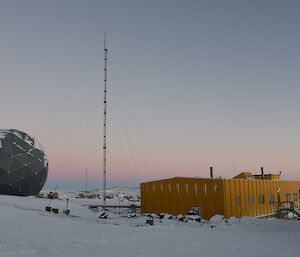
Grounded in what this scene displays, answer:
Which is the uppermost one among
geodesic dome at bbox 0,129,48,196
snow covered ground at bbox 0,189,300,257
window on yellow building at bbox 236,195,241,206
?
geodesic dome at bbox 0,129,48,196

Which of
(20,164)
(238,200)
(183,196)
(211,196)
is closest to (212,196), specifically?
(211,196)

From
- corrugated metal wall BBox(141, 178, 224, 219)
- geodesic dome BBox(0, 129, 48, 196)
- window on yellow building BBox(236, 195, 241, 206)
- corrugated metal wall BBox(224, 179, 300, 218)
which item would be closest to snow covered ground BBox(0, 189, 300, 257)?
corrugated metal wall BBox(224, 179, 300, 218)

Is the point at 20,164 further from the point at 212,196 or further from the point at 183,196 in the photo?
the point at 212,196

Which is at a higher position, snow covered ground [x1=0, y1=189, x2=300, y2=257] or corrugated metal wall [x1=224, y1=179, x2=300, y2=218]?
corrugated metal wall [x1=224, y1=179, x2=300, y2=218]

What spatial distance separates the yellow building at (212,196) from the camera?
31.5 metres

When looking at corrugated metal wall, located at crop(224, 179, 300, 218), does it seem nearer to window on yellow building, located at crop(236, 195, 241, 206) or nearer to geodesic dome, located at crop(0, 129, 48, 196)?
window on yellow building, located at crop(236, 195, 241, 206)

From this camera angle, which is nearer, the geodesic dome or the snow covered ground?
the snow covered ground

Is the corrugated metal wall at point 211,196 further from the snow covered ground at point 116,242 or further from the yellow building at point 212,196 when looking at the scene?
the snow covered ground at point 116,242

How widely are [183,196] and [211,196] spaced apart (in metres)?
2.79

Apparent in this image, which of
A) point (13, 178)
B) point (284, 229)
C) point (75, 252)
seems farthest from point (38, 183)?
point (75, 252)

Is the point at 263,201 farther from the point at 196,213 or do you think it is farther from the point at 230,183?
the point at 196,213

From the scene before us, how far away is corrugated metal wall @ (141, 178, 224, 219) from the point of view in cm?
3153

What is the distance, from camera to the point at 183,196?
33.4 metres

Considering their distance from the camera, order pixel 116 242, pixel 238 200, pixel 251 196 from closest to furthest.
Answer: pixel 116 242 < pixel 238 200 < pixel 251 196
